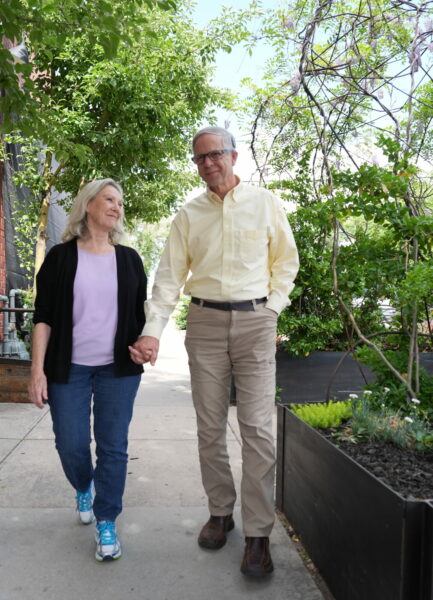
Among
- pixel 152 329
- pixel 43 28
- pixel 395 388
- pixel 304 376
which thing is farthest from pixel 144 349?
pixel 304 376

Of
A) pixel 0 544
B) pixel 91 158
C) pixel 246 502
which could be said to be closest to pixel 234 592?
pixel 246 502

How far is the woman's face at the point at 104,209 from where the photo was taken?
272 centimetres

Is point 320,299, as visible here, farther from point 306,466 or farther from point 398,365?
point 306,466

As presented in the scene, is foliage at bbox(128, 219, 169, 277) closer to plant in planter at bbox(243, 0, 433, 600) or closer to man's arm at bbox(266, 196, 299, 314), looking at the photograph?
plant in planter at bbox(243, 0, 433, 600)

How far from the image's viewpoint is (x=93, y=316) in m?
2.67

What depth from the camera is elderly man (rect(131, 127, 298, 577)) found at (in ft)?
8.45

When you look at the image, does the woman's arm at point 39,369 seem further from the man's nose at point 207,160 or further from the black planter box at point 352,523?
the black planter box at point 352,523

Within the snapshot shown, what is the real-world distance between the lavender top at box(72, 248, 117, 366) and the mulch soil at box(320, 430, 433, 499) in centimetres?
115

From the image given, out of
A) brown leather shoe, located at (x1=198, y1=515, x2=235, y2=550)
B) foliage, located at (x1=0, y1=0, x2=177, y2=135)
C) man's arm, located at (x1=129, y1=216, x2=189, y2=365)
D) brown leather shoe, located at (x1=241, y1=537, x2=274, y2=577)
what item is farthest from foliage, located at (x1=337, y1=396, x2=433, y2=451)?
foliage, located at (x1=0, y1=0, x2=177, y2=135)

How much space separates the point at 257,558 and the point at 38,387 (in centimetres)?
125

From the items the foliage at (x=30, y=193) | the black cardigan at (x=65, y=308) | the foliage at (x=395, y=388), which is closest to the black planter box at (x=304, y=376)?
the foliage at (x=395, y=388)

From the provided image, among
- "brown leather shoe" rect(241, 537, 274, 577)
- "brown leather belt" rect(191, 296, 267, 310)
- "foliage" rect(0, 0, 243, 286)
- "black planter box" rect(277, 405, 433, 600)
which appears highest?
"foliage" rect(0, 0, 243, 286)

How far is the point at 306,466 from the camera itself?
265 cm

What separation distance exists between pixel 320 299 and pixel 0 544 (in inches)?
157
